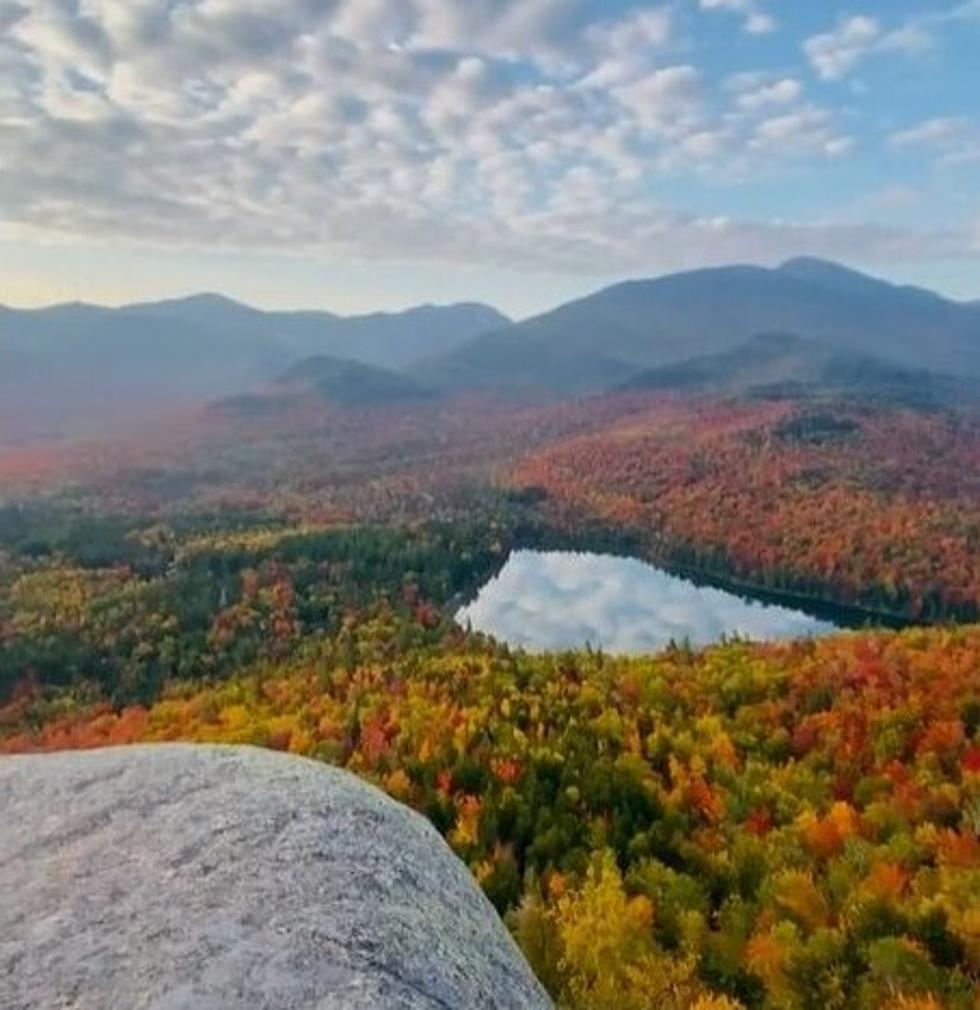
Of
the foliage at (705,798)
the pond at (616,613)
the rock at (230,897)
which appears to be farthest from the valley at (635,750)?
the rock at (230,897)

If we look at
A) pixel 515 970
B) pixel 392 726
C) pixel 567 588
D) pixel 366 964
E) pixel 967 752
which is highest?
pixel 366 964

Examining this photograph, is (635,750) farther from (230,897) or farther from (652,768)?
(230,897)

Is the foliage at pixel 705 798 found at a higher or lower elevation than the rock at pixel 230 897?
lower

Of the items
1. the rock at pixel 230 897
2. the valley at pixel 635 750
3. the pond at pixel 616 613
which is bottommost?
the pond at pixel 616 613

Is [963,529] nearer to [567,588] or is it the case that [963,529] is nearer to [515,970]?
[567,588]

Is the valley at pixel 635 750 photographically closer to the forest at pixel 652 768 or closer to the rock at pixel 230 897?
the forest at pixel 652 768

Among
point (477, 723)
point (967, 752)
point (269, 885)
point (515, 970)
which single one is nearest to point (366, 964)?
point (269, 885)

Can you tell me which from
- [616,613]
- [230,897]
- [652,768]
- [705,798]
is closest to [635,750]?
[652,768]
